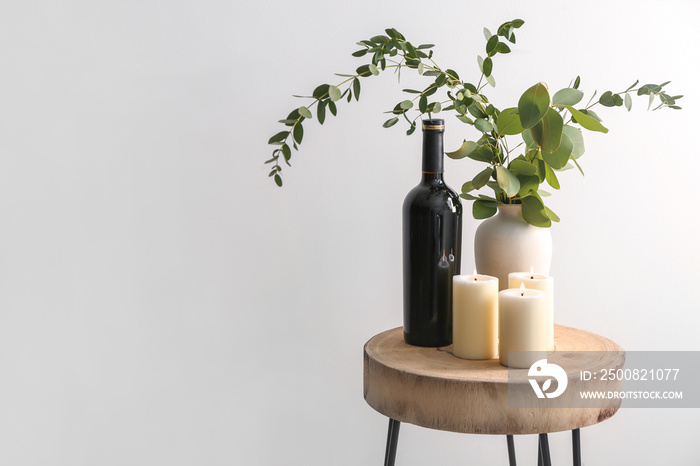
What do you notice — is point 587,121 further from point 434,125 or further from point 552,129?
point 434,125

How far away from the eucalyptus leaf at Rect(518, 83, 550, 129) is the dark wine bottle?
17 centimetres

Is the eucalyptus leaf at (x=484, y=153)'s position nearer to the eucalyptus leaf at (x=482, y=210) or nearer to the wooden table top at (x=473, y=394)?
the eucalyptus leaf at (x=482, y=210)

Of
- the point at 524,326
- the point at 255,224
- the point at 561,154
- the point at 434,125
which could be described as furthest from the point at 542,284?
the point at 255,224

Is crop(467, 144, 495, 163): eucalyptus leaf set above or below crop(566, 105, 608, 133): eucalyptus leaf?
below

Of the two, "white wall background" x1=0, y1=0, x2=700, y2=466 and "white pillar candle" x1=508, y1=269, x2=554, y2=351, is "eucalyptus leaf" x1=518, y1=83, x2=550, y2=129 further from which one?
"white wall background" x1=0, y1=0, x2=700, y2=466

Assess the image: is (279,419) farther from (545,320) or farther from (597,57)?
(597,57)

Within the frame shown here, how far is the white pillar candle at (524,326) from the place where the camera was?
36.7 inches

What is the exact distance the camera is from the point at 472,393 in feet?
2.86

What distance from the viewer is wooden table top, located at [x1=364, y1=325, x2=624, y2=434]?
34.2 inches

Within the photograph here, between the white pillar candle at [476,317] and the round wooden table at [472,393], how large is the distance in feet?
0.06

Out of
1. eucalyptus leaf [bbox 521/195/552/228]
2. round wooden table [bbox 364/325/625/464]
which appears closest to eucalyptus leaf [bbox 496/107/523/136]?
eucalyptus leaf [bbox 521/195/552/228]

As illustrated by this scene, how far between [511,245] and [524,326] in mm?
177

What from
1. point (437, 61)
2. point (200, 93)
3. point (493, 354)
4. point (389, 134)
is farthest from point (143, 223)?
point (493, 354)

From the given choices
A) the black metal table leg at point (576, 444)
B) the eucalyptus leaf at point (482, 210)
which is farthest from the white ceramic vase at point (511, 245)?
the black metal table leg at point (576, 444)
